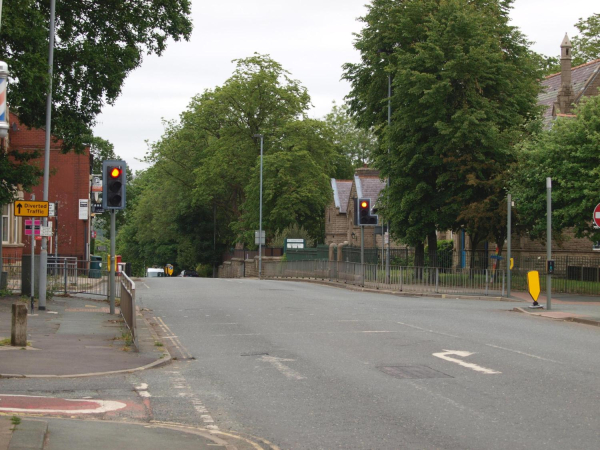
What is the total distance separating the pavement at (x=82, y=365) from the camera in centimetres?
653

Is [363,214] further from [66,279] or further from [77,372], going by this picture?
[77,372]

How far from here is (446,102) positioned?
36.7 metres

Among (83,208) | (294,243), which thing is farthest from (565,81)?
(83,208)

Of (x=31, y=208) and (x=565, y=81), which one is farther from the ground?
(x=565, y=81)

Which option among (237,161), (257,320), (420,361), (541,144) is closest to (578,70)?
(237,161)

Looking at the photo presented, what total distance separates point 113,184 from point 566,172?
18.3m

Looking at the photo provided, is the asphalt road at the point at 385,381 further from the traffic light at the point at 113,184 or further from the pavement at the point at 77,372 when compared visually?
the traffic light at the point at 113,184

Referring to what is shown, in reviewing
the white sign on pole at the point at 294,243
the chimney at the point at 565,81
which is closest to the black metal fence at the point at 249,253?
the white sign on pole at the point at 294,243

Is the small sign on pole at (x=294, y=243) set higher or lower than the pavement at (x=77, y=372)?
higher

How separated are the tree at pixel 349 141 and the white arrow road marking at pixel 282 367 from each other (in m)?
82.7

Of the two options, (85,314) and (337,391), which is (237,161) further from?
(337,391)

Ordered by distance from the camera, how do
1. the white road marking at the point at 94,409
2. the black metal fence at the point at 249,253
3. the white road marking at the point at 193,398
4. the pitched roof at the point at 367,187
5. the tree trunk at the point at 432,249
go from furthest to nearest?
the pitched roof at the point at 367,187 < the black metal fence at the point at 249,253 < the tree trunk at the point at 432,249 < the white road marking at the point at 94,409 < the white road marking at the point at 193,398

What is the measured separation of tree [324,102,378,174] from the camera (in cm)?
9544

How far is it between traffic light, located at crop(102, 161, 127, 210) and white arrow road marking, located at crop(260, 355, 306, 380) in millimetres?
8335
